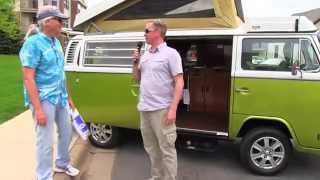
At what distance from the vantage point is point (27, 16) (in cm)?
6762

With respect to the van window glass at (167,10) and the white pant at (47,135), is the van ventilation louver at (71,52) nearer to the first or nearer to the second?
the van window glass at (167,10)

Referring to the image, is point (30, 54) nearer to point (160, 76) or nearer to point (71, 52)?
point (160, 76)

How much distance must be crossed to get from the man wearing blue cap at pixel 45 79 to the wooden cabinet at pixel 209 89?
3645 millimetres

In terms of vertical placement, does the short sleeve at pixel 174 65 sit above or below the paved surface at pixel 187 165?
above

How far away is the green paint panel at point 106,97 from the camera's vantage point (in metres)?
7.79

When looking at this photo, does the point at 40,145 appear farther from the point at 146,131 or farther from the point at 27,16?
the point at 27,16

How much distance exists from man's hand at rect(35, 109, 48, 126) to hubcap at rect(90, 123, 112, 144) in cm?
311

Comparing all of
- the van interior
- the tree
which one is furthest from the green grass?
the tree

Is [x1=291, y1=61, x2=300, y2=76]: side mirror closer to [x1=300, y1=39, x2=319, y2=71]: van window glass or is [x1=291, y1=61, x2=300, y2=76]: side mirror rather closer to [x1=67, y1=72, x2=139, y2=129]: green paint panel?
[x1=300, y1=39, x2=319, y2=71]: van window glass

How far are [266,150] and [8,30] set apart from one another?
48588 millimetres

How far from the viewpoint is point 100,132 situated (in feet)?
27.7

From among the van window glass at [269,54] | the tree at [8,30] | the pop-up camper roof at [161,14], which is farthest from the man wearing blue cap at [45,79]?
the tree at [8,30]

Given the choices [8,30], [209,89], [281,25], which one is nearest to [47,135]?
[281,25]

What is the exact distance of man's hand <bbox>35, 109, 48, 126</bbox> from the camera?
5.18 m
